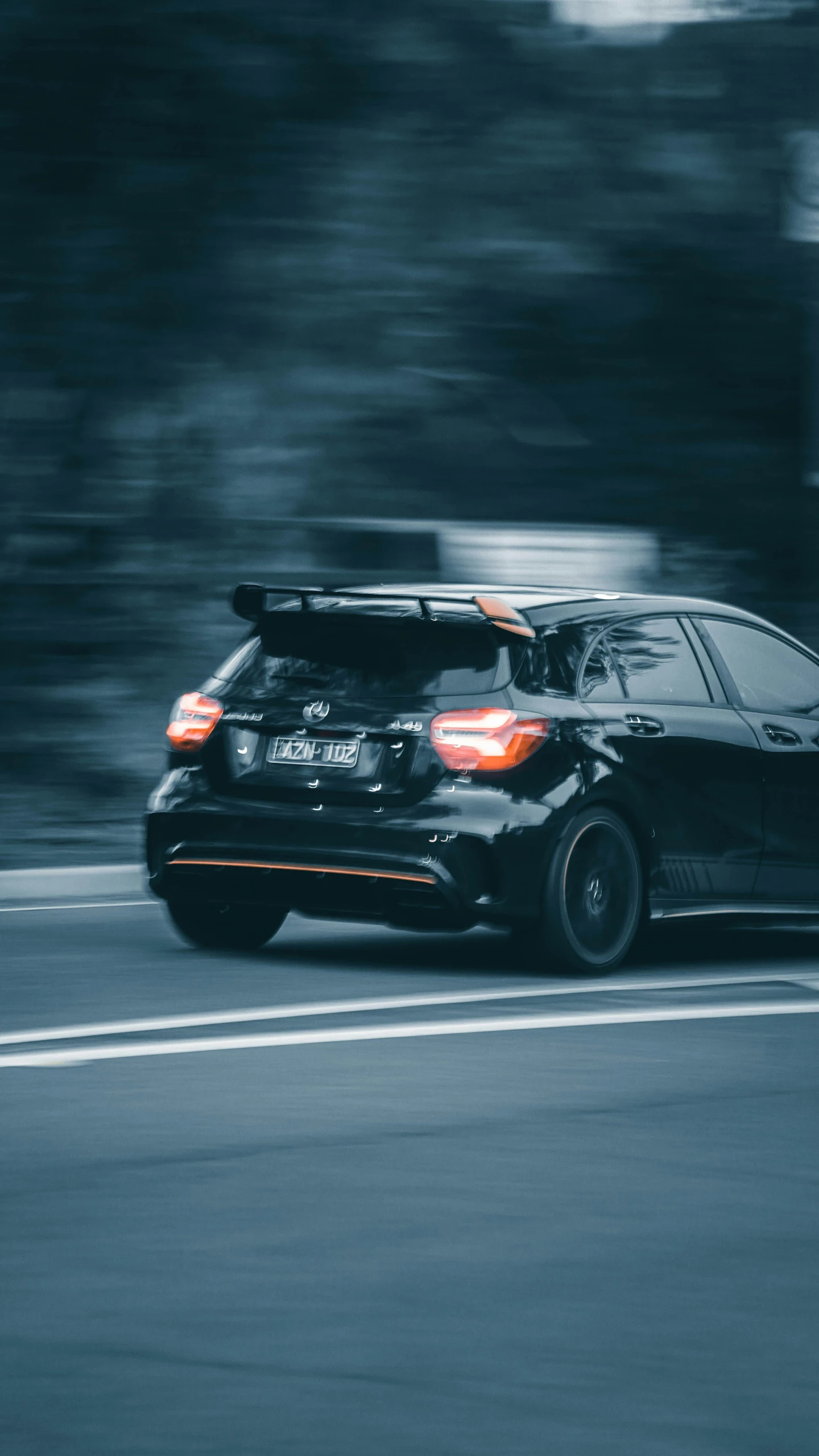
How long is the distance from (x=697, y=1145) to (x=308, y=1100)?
111cm

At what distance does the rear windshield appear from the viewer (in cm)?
1009

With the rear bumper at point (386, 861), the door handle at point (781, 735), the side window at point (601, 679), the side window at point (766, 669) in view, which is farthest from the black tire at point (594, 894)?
the side window at point (766, 669)

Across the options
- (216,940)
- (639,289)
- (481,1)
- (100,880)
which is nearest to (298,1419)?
(216,940)

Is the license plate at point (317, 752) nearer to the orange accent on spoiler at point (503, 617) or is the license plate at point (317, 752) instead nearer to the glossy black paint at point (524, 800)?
the glossy black paint at point (524, 800)

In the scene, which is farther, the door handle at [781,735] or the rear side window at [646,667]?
the door handle at [781,735]

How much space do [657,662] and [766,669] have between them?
0.77 meters

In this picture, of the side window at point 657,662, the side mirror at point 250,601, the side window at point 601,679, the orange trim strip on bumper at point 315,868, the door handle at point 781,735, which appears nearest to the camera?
the orange trim strip on bumper at point 315,868

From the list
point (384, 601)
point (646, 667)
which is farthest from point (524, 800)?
point (646, 667)

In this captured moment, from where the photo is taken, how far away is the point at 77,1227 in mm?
5832

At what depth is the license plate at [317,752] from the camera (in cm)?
1012

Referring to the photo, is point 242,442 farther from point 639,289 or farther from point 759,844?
point 759,844

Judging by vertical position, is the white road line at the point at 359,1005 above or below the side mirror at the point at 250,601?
below

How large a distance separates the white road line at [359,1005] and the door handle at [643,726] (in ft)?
3.10

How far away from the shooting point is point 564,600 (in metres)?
10.6
